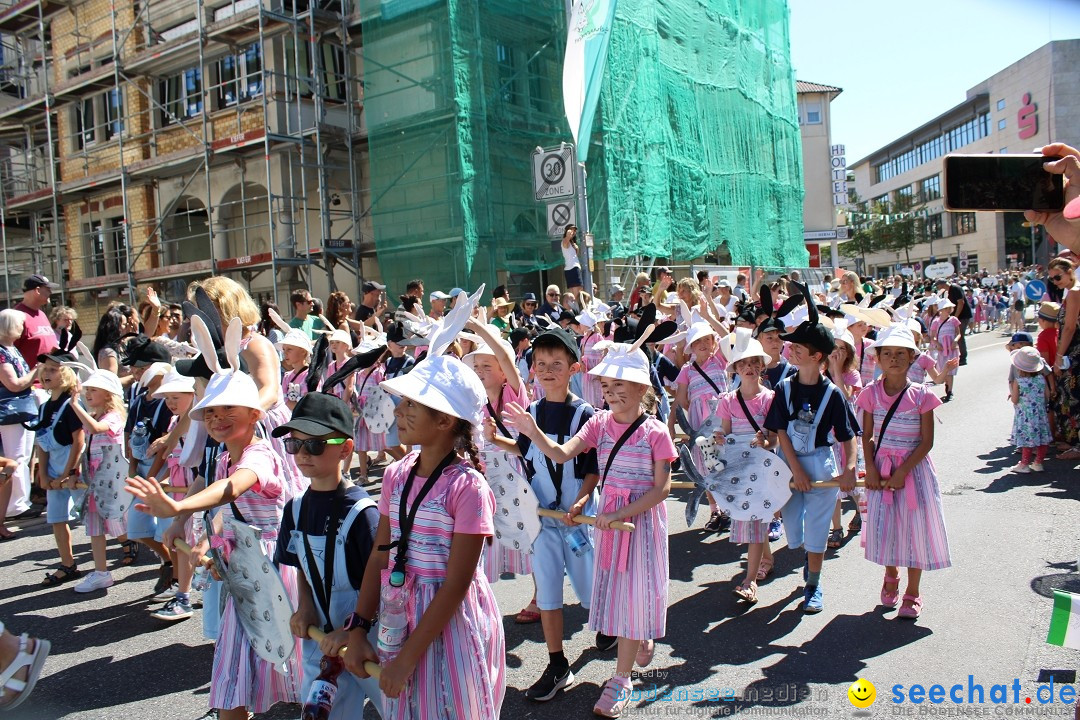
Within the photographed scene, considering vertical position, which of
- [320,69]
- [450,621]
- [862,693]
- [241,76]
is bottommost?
[862,693]

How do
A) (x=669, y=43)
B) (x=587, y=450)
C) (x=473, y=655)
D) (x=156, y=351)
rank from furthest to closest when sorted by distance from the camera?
1. (x=669, y=43)
2. (x=156, y=351)
3. (x=587, y=450)
4. (x=473, y=655)

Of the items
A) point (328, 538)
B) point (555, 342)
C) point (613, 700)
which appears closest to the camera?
point (328, 538)

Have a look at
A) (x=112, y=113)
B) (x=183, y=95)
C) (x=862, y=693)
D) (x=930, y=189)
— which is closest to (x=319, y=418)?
(x=862, y=693)

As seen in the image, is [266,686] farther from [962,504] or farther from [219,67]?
[219,67]

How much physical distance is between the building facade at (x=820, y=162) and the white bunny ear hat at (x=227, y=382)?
4066 centimetres

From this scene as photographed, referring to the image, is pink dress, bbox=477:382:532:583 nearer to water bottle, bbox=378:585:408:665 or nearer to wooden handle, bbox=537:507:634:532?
wooden handle, bbox=537:507:634:532

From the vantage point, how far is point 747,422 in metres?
5.16

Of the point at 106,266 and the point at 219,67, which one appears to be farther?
the point at 106,266

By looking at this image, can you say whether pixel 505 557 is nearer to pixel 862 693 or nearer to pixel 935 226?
pixel 862 693

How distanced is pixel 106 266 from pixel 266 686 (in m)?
22.7

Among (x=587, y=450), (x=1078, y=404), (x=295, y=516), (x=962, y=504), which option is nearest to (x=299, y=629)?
(x=295, y=516)

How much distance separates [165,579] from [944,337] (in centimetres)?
1146

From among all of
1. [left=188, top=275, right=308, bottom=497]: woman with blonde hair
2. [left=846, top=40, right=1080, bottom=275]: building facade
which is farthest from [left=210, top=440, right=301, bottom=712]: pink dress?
[left=846, top=40, right=1080, bottom=275]: building facade

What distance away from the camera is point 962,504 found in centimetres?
682
